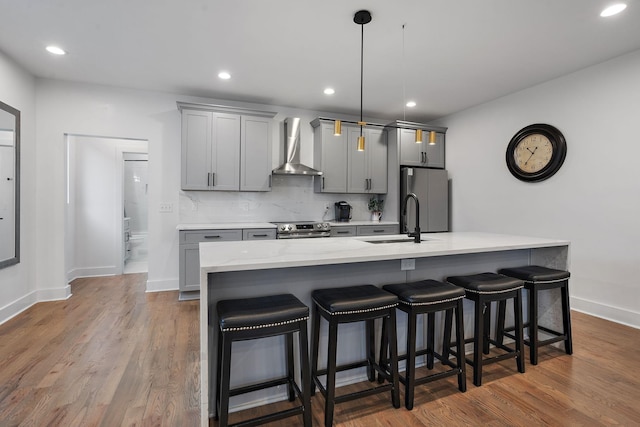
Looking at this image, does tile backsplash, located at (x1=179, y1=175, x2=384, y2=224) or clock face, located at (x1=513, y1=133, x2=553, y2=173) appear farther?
tile backsplash, located at (x1=179, y1=175, x2=384, y2=224)

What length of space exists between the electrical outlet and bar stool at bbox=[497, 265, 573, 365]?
855mm

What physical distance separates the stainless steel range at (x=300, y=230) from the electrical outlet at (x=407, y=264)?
2.03m

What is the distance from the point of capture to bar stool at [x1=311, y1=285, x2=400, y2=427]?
1.65 m

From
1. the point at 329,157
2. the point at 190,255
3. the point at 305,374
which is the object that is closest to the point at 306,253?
the point at 305,374

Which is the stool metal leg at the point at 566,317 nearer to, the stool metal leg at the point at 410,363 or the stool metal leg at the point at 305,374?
the stool metal leg at the point at 410,363

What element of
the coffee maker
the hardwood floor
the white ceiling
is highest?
the white ceiling

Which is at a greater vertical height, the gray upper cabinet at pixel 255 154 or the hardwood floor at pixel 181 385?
the gray upper cabinet at pixel 255 154

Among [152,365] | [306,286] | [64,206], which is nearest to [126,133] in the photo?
[64,206]

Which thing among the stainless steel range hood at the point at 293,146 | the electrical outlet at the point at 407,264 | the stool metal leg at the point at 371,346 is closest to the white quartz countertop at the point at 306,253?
the electrical outlet at the point at 407,264

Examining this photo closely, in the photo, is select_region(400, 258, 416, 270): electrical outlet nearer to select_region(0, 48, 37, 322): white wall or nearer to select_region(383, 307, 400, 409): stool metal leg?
select_region(383, 307, 400, 409): stool metal leg

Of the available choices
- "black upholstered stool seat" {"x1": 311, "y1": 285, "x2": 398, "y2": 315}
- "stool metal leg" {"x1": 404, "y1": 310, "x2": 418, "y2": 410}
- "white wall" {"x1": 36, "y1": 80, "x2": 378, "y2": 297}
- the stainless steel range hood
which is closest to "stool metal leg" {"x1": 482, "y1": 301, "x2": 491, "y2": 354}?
"stool metal leg" {"x1": 404, "y1": 310, "x2": 418, "y2": 410}

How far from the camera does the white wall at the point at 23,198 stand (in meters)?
3.14

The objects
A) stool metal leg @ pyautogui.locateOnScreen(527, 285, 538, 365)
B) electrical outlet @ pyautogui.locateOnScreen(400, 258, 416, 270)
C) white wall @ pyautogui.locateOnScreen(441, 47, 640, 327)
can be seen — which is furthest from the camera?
white wall @ pyautogui.locateOnScreen(441, 47, 640, 327)

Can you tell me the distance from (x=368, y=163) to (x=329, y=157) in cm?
64
